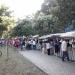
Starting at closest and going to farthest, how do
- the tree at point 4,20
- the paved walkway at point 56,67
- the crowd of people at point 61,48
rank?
the paved walkway at point 56,67
the crowd of people at point 61,48
the tree at point 4,20

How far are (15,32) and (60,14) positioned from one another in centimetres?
3808

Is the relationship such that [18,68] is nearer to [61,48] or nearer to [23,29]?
[61,48]

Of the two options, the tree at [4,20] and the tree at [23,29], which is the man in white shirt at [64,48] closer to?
the tree at [4,20]

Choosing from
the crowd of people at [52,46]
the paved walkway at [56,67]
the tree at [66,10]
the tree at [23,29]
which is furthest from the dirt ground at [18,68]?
the tree at [23,29]

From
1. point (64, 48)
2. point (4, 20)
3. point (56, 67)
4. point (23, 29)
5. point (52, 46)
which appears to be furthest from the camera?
point (23, 29)

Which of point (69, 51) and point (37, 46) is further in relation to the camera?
point (37, 46)

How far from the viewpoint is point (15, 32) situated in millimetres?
60031

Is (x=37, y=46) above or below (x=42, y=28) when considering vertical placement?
below

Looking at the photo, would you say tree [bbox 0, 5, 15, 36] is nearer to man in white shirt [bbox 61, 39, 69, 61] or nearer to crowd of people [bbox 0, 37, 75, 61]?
crowd of people [bbox 0, 37, 75, 61]

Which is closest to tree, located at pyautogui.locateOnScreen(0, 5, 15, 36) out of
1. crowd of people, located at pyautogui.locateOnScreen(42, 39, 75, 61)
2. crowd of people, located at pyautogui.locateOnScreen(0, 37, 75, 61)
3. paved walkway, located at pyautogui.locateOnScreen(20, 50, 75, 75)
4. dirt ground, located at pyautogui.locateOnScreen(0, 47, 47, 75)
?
crowd of people, located at pyautogui.locateOnScreen(0, 37, 75, 61)

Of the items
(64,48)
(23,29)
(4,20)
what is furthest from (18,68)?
(23,29)

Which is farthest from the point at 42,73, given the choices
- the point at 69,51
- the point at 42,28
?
the point at 42,28

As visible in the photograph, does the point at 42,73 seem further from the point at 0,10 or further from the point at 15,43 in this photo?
the point at 15,43

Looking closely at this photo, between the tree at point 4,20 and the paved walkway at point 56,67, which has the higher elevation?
the tree at point 4,20
